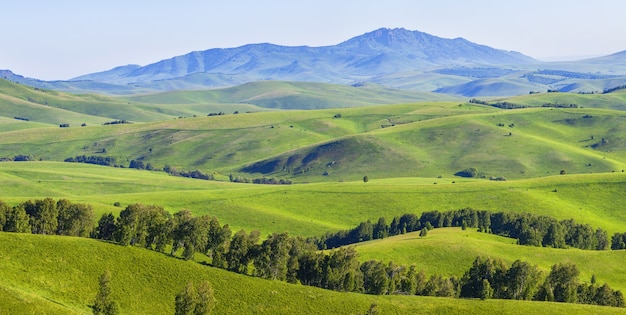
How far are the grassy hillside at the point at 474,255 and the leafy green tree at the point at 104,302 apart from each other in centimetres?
7662

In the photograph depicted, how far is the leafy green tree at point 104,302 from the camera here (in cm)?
9900

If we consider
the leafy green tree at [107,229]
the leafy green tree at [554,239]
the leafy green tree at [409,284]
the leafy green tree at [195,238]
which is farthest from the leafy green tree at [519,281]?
the leafy green tree at [107,229]

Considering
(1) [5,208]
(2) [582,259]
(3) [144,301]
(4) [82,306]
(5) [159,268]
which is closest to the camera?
(4) [82,306]

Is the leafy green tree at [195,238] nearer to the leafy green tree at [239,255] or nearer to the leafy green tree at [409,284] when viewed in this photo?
the leafy green tree at [239,255]

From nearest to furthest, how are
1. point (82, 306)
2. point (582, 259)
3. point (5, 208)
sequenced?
1. point (82, 306)
2. point (5, 208)
3. point (582, 259)

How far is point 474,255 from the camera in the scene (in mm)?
166500

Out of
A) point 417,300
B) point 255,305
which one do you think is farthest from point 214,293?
point 417,300

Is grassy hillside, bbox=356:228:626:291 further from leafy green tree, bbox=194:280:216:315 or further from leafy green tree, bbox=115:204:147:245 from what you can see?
leafy green tree, bbox=194:280:216:315

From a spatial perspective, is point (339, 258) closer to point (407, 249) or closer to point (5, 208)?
point (407, 249)

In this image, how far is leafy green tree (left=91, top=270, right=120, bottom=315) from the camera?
325 feet

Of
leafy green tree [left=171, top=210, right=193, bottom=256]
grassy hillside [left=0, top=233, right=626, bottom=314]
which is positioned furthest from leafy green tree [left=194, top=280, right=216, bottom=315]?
leafy green tree [left=171, top=210, right=193, bottom=256]

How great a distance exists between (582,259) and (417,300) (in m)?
69.1

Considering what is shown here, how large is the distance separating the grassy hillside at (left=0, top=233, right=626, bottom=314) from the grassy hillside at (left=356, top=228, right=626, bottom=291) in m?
42.5

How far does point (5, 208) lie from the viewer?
429 ft
